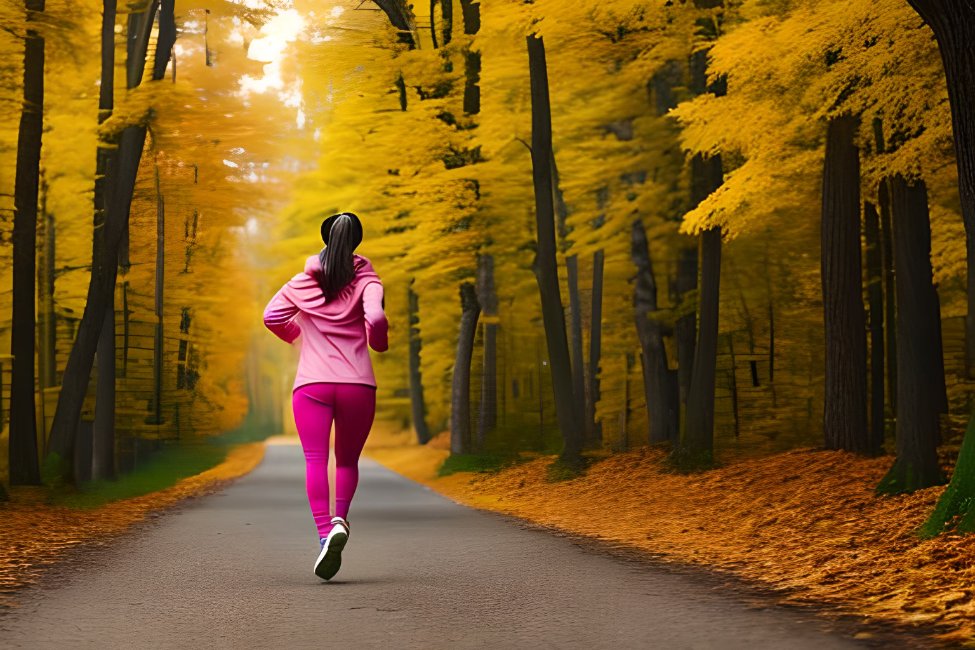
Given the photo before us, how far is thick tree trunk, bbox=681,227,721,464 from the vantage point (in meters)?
17.5

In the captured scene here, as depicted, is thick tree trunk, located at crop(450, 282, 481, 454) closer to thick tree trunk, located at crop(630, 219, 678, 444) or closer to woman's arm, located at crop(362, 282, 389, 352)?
thick tree trunk, located at crop(630, 219, 678, 444)

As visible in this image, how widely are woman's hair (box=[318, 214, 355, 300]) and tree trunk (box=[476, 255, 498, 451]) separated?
1858 cm

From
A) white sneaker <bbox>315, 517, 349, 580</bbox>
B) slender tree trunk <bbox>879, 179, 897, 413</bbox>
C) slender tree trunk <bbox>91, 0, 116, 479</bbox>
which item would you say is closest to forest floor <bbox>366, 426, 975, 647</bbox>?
white sneaker <bbox>315, 517, 349, 580</bbox>

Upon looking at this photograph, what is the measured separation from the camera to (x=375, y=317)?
7.44 m

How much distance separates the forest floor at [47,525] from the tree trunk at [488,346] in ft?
25.5

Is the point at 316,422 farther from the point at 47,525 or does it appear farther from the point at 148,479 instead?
the point at 148,479

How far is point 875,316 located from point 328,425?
13.1 metres

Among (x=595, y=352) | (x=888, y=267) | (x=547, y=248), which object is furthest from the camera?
(x=595, y=352)

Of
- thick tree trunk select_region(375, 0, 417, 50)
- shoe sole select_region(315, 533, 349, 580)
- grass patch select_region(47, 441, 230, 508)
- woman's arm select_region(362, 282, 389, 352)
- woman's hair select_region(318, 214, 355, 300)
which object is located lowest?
grass patch select_region(47, 441, 230, 508)

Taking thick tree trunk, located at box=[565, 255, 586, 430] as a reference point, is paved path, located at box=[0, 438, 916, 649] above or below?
below

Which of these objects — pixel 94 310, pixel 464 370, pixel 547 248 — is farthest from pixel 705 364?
pixel 464 370

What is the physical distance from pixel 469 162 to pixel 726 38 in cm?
1022

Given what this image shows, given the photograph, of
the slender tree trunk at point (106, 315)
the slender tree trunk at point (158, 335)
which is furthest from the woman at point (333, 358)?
the slender tree trunk at point (158, 335)

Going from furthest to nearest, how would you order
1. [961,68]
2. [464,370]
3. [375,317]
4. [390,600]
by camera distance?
1. [464,370]
2. [961,68]
3. [375,317]
4. [390,600]
